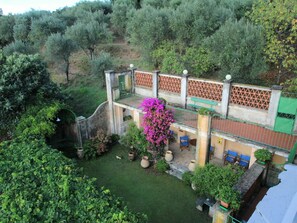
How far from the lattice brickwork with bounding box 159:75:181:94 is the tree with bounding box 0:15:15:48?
29982mm

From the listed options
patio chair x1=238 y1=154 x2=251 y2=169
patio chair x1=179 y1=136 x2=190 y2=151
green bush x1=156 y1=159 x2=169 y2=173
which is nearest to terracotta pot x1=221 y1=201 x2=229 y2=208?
green bush x1=156 y1=159 x2=169 y2=173

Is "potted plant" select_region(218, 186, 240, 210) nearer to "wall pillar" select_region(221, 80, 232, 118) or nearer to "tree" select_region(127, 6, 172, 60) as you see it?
"wall pillar" select_region(221, 80, 232, 118)

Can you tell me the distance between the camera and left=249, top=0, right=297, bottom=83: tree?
43.7 feet

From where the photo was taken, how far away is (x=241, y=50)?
1438 cm

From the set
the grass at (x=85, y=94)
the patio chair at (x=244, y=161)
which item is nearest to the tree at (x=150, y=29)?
the grass at (x=85, y=94)

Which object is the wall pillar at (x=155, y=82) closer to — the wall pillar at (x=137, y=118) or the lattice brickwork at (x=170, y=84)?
the lattice brickwork at (x=170, y=84)

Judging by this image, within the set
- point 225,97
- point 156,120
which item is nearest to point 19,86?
point 156,120

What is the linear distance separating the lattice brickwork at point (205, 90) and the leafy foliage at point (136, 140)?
3919 mm

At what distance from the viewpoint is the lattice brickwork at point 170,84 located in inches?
538

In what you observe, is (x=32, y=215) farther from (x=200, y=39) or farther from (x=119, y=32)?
(x=119, y=32)

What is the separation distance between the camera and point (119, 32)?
32844 mm

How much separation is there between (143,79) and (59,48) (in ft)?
40.5

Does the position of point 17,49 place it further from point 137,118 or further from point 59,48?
point 137,118

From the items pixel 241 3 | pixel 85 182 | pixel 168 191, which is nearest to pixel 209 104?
pixel 168 191
